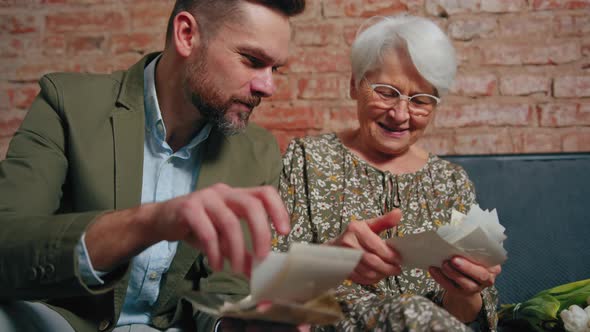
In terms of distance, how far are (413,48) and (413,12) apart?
1.98 ft

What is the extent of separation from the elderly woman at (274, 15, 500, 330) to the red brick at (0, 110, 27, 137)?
121 cm

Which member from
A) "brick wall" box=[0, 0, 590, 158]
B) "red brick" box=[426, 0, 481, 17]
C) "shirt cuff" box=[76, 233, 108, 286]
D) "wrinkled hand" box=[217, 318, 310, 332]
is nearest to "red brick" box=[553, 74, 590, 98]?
"brick wall" box=[0, 0, 590, 158]

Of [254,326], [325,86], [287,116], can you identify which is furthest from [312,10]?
[254,326]

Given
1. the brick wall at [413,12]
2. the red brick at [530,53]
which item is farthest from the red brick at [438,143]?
the red brick at [530,53]

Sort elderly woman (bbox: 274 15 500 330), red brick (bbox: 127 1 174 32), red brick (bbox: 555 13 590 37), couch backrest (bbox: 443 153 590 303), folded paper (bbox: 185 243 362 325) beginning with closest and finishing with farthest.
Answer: folded paper (bbox: 185 243 362 325) < elderly woman (bbox: 274 15 500 330) < couch backrest (bbox: 443 153 590 303) < red brick (bbox: 555 13 590 37) < red brick (bbox: 127 1 174 32)

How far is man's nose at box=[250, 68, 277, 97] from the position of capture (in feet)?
4.98

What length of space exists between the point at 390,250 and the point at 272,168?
53cm

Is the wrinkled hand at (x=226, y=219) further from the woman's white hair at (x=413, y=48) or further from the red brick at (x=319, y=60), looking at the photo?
→ the red brick at (x=319, y=60)

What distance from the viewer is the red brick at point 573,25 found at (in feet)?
7.17

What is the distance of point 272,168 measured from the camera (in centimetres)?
163

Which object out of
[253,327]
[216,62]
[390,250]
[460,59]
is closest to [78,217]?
[253,327]

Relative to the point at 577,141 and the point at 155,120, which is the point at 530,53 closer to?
the point at 577,141

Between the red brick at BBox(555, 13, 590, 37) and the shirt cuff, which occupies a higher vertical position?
the red brick at BBox(555, 13, 590, 37)

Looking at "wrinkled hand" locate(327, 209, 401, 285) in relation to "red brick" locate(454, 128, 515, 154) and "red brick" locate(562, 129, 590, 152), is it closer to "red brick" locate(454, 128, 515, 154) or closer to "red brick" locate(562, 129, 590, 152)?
"red brick" locate(454, 128, 515, 154)
